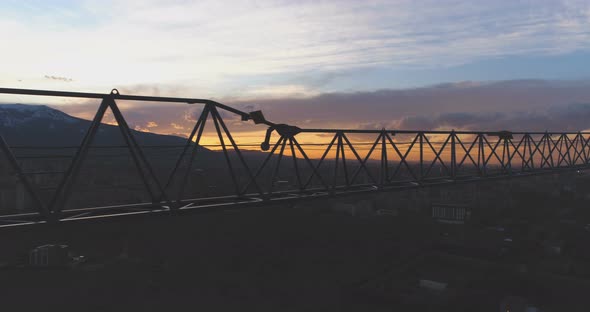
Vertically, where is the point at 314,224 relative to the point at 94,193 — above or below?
below

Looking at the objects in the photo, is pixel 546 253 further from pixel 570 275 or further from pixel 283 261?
pixel 283 261

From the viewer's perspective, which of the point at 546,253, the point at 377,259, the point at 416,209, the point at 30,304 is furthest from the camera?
the point at 416,209

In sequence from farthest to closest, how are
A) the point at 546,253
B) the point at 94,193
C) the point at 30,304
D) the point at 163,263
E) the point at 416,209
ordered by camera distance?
the point at 416,209 < the point at 94,193 < the point at 546,253 < the point at 163,263 < the point at 30,304

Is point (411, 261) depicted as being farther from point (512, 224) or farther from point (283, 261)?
point (512, 224)

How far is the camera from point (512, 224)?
102312 mm

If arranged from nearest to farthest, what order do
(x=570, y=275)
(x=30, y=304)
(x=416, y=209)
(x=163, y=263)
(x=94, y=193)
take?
(x=30, y=304) < (x=570, y=275) < (x=163, y=263) < (x=94, y=193) < (x=416, y=209)

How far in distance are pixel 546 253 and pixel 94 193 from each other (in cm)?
9365

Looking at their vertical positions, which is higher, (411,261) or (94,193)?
(94,193)

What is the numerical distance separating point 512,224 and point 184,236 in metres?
77.7

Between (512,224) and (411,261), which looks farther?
(512,224)

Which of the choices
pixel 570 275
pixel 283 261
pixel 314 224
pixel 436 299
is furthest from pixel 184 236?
pixel 570 275

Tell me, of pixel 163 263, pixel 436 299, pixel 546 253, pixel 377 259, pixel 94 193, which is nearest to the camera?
pixel 436 299

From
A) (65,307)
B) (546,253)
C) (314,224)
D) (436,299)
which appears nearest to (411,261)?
(436,299)

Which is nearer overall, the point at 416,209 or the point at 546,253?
the point at 546,253
